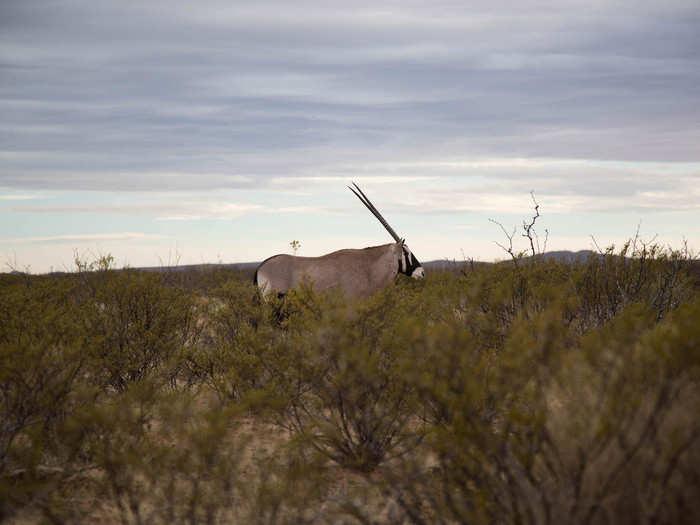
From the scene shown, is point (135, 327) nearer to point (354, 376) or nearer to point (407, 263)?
point (354, 376)

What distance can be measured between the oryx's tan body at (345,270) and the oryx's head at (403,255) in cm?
13

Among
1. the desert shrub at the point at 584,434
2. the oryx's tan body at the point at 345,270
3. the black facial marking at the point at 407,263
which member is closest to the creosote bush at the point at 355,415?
the desert shrub at the point at 584,434

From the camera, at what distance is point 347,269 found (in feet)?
34.4

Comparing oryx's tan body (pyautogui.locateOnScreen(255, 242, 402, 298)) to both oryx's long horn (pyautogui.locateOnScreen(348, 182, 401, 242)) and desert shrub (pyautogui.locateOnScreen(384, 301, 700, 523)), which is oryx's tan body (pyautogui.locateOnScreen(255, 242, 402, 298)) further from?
desert shrub (pyautogui.locateOnScreen(384, 301, 700, 523))

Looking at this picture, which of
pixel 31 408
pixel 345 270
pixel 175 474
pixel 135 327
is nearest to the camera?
pixel 175 474

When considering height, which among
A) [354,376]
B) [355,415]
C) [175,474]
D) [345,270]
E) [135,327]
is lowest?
[175,474]

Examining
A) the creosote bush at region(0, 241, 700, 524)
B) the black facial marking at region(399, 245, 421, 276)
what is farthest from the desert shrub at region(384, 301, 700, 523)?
the black facial marking at region(399, 245, 421, 276)

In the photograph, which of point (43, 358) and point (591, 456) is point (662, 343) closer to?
point (591, 456)

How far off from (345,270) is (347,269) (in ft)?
0.14

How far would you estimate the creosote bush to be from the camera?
9.81 ft

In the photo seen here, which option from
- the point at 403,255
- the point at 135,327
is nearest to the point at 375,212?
the point at 403,255

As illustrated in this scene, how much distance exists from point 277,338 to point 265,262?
4.21 metres

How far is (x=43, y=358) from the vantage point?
5.32m

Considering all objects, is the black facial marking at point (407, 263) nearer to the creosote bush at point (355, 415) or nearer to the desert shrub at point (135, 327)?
the creosote bush at point (355, 415)
